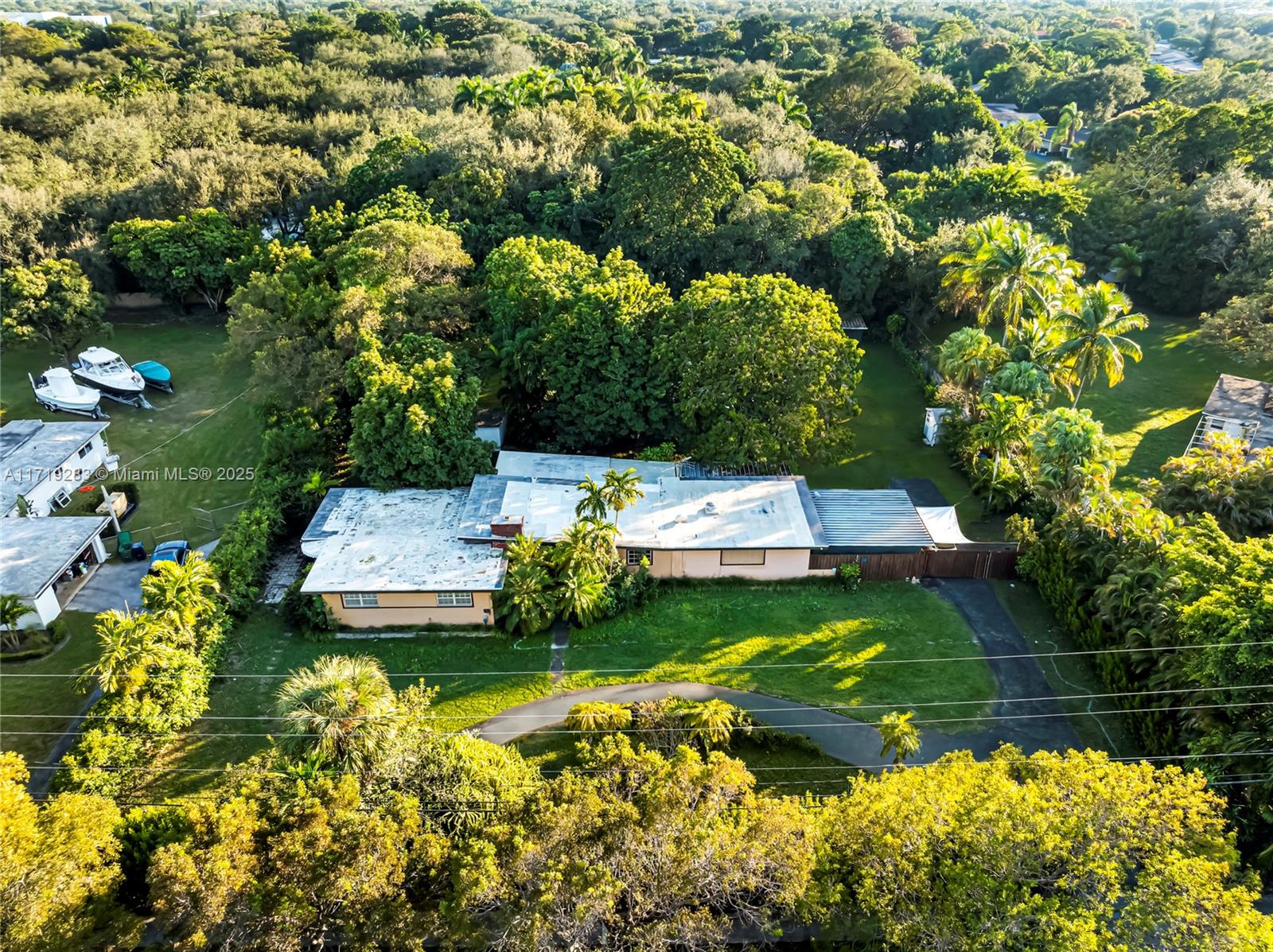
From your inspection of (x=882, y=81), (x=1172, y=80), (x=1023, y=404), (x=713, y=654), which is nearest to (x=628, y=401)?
(x=713, y=654)

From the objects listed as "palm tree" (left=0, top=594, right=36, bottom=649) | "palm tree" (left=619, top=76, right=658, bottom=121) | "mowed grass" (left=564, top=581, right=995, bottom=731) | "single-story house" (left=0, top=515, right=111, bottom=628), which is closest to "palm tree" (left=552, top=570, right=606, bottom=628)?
"mowed grass" (left=564, top=581, right=995, bottom=731)

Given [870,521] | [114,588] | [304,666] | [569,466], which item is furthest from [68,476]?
[870,521]

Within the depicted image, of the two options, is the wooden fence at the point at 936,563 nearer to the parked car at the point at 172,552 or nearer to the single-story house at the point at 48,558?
the parked car at the point at 172,552

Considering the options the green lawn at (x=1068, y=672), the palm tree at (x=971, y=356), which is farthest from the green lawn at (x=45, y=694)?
the palm tree at (x=971, y=356)

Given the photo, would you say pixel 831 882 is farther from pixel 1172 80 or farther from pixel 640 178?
pixel 1172 80

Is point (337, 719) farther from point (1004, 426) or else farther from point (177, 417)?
point (177, 417)

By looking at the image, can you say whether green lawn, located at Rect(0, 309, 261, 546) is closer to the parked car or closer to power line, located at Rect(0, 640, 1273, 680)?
the parked car
